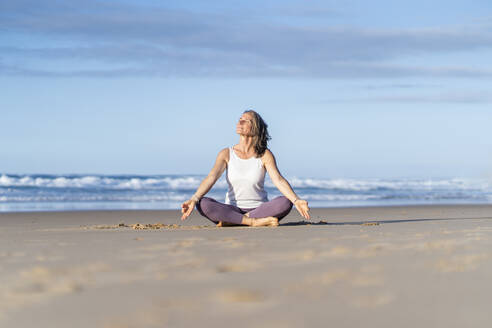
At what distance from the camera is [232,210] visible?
687 centimetres

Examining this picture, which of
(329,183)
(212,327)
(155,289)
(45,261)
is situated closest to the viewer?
(212,327)

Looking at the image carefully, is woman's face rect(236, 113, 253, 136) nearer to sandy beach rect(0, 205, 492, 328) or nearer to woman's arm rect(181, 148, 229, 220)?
woman's arm rect(181, 148, 229, 220)

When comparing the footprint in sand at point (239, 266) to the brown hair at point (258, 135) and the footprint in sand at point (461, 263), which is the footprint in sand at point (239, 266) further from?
the brown hair at point (258, 135)

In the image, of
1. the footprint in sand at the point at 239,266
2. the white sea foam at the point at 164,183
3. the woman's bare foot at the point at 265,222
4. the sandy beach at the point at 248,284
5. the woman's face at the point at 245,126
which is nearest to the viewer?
the sandy beach at the point at 248,284

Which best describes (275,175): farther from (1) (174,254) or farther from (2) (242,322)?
(2) (242,322)

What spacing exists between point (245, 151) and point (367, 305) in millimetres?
4727

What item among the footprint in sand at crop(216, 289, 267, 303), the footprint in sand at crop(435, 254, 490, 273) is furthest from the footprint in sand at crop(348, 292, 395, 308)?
the footprint in sand at crop(435, 254, 490, 273)

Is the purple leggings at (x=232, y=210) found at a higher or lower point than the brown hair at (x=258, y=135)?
lower

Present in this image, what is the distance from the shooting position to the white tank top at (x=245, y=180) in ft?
22.8

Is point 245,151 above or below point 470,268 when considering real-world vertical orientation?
above

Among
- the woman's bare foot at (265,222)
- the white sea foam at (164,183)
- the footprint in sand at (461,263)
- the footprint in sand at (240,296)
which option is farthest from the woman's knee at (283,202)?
the white sea foam at (164,183)

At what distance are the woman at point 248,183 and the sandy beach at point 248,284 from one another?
6.82 ft

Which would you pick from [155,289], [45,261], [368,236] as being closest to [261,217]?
[368,236]

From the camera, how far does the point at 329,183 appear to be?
3030cm
